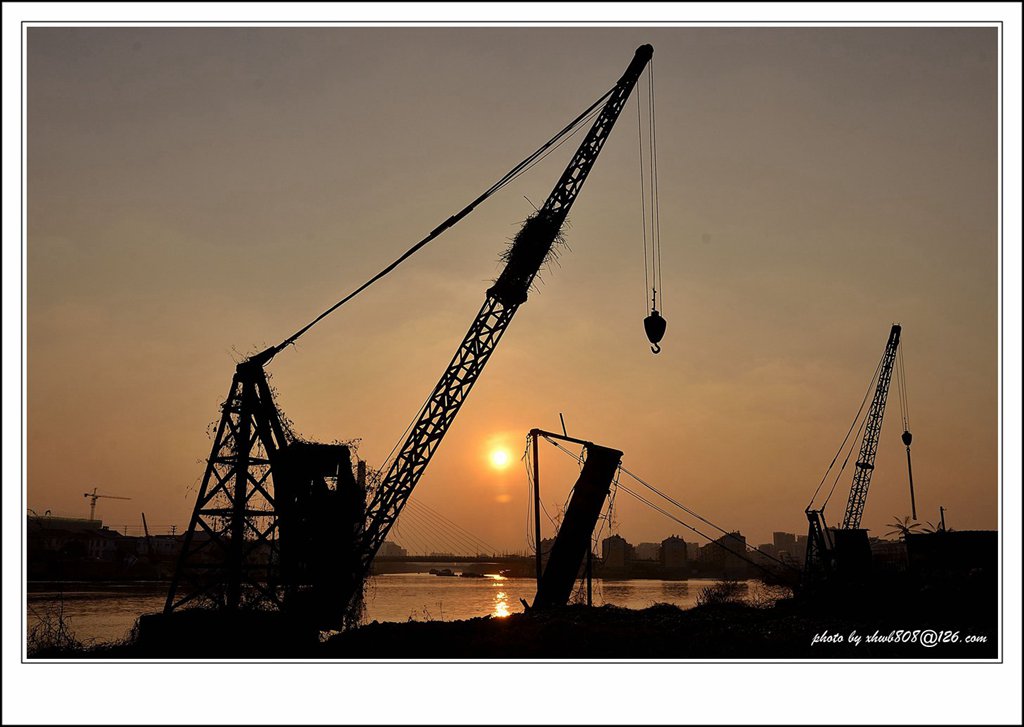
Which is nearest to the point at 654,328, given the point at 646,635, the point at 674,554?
the point at 646,635

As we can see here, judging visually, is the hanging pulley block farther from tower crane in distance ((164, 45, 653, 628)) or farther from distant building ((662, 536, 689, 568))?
distant building ((662, 536, 689, 568))

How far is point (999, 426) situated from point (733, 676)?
6.70 meters

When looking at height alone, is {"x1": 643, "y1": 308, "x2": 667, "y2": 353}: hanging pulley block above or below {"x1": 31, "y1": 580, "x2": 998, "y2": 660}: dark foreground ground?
above

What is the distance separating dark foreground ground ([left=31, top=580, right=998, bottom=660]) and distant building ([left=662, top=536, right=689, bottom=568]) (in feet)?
530

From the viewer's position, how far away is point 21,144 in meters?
16.5

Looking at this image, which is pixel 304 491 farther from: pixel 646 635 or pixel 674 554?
pixel 674 554

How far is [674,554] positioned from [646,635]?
175m

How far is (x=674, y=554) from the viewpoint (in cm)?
18700

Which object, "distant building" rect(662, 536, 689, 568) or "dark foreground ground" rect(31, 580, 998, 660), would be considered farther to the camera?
"distant building" rect(662, 536, 689, 568)

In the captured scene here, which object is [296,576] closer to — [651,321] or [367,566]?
[367,566]

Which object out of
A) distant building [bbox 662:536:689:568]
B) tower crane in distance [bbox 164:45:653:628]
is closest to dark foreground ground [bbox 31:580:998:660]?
tower crane in distance [bbox 164:45:653:628]

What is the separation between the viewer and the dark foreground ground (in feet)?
57.9

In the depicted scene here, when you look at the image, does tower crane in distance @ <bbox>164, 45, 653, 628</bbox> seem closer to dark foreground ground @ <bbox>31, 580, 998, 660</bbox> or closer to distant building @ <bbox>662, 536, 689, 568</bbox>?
dark foreground ground @ <bbox>31, 580, 998, 660</bbox>

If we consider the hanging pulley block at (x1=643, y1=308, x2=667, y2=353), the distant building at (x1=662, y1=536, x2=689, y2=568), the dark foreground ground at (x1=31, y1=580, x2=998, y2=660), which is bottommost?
the distant building at (x1=662, y1=536, x2=689, y2=568)
